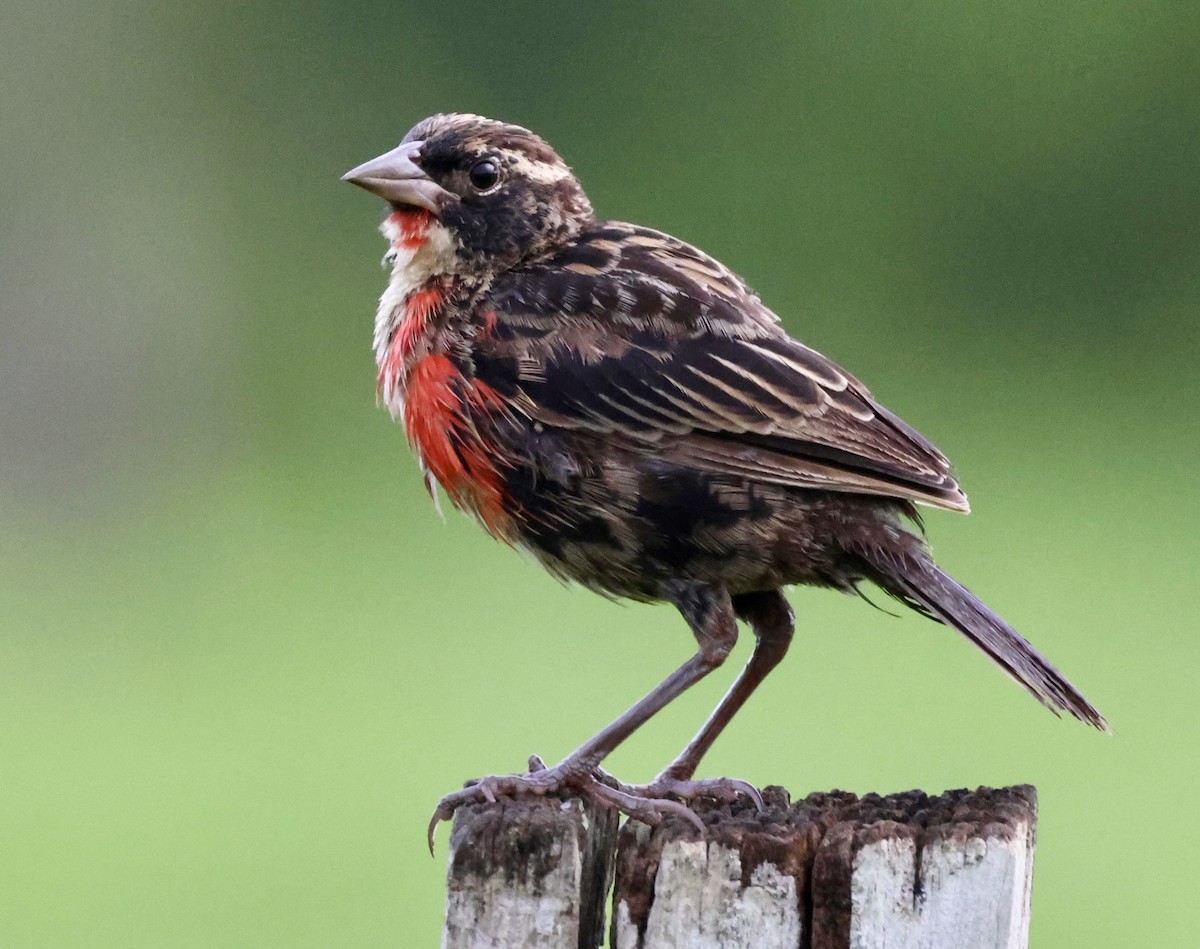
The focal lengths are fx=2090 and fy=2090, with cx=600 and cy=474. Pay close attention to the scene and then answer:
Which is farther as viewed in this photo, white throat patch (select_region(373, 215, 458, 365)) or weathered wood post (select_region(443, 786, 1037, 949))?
white throat patch (select_region(373, 215, 458, 365))

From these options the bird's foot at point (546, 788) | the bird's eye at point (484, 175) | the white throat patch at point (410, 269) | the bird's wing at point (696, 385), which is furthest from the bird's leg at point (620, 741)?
the bird's eye at point (484, 175)

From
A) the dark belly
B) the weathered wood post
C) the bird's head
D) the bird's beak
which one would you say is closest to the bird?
the dark belly

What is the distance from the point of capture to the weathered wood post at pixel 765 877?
150 inches

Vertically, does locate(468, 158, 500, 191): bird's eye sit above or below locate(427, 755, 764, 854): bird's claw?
above

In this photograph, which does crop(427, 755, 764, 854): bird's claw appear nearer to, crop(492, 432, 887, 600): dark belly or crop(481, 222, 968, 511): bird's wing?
crop(492, 432, 887, 600): dark belly

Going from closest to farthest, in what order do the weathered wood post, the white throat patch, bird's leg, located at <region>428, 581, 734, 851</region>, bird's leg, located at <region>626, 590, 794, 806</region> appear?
the weathered wood post < bird's leg, located at <region>428, 581, 734, 851</region> < bird's leg, located at <region>626, 590, 794, 806</region> < the white throat patch

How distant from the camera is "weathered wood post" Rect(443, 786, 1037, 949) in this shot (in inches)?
150

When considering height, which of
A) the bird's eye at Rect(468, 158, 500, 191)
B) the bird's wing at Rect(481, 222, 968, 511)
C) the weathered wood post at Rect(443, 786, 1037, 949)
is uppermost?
the bird's eye at Rect(468, 158, 500, 191)

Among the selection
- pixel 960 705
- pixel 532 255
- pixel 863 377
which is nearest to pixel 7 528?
pixel 863 377

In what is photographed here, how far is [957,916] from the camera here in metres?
3.78

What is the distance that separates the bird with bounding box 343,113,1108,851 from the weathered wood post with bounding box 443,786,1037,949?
556mm

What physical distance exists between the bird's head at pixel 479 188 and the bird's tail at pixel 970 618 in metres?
1.26

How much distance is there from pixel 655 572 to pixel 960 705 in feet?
21.2

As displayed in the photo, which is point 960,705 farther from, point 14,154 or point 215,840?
point 14,154
